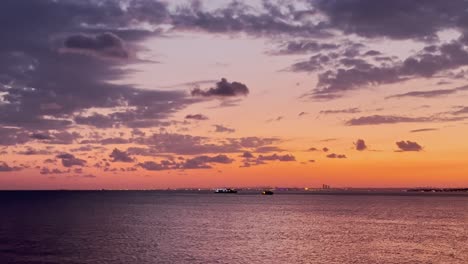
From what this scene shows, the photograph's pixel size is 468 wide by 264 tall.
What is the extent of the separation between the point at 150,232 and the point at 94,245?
2975 cm

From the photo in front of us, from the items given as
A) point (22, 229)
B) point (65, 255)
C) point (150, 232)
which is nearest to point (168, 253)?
point (65, 255)

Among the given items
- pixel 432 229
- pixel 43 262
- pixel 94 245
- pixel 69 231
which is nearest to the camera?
pixel 43 262

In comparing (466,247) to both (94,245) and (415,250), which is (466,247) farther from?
(94,245)

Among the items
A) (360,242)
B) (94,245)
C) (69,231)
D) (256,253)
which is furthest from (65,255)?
(360,242)

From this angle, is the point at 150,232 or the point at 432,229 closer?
the point at 150,232

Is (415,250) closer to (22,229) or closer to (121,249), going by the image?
(121,249)

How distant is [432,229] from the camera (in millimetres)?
149500

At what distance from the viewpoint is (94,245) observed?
355 ft

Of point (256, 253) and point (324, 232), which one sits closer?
point (256, 253)

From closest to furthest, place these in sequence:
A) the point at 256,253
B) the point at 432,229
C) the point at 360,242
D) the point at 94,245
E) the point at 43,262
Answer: the point at 43,262, the point at 256,253, the point at 94,245, the point at 360,242, the point at 432,229

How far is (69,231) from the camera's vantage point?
136 m

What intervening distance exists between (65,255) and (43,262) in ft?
25.2

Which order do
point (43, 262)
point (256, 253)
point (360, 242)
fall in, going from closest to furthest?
point (43, 262), point (256, 253), point (360, 242)

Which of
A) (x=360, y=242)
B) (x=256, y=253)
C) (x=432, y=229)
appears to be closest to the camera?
(x=256, y=253)
